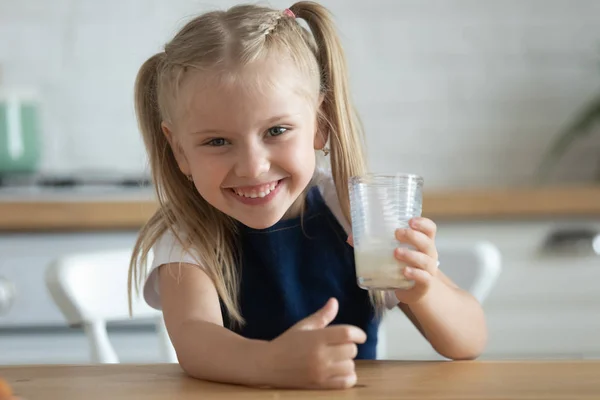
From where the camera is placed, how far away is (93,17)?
273cm

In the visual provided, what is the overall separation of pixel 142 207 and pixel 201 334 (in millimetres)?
981

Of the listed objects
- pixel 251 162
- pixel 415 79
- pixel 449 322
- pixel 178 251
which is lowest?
pixel 449 322

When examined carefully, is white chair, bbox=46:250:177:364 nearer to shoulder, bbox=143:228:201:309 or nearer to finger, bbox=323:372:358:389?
shoulder, bbox=143:228:201:309

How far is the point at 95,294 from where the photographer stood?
1.44 meters

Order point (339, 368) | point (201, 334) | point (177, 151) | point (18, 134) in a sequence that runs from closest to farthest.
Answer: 1. point (339, 368)
2. point (201, 334)
3. point (177, 151)
4. point (18, 134)

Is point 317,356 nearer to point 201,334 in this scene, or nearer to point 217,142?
point 201,334

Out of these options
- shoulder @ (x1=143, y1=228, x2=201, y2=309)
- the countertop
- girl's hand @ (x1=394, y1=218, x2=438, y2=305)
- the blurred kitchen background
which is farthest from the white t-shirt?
the blurred kitchen background

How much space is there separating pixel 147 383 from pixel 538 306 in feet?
4.44

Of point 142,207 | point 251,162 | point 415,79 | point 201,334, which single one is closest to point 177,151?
point 251,162

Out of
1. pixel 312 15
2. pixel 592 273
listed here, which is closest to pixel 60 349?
pixel 312 15

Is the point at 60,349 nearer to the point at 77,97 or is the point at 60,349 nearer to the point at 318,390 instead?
the point at 77,97

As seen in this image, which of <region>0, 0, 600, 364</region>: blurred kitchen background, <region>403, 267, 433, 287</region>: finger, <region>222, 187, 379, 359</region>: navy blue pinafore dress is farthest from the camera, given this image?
<region>0, 0, 600, 364</region>: blurred kitchen background

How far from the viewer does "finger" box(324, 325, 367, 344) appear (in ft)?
2.84

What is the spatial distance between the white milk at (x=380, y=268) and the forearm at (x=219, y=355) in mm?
133
